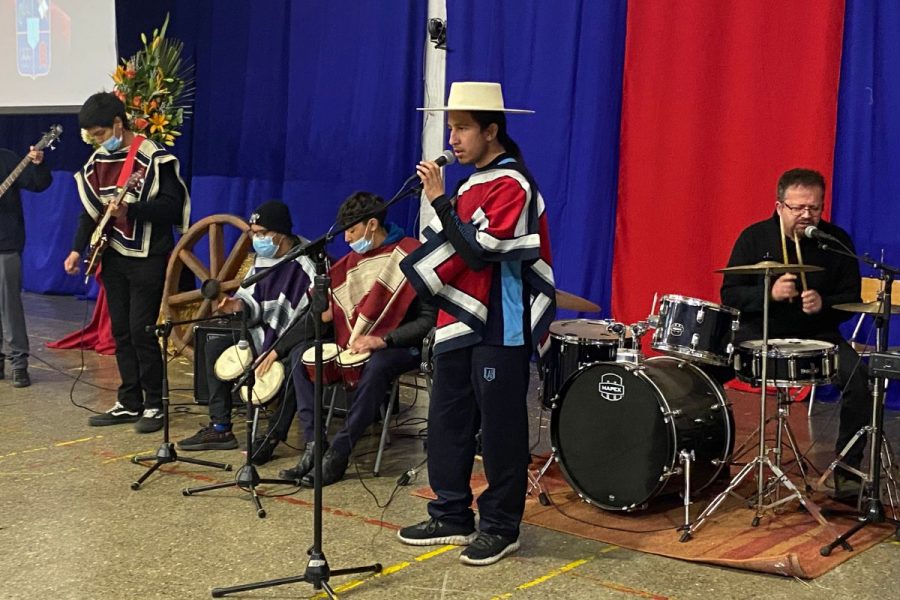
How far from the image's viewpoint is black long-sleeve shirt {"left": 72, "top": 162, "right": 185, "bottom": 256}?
16.4ft

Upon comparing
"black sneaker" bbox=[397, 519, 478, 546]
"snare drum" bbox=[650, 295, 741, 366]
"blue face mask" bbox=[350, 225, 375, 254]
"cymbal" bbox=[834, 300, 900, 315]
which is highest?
"blue face mask" bbox=[350, 225, 375, 254]

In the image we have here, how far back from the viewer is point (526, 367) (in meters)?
3.42

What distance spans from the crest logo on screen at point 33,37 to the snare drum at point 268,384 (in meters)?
4.77

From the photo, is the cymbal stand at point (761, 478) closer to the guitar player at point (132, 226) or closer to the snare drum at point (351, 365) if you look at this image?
the snare drum at point (351, 365)

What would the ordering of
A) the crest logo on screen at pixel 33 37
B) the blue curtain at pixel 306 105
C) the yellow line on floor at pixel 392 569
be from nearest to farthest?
the yellow line on floor at pixel 392 569 < the blue curtain at pixel 306 105 < the crest logo on screen at pixel 33 37

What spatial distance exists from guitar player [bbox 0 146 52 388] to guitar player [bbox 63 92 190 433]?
118cm

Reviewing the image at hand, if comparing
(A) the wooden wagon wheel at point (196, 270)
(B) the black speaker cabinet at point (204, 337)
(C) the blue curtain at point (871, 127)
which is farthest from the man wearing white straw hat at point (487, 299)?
(A) the wooden wagon wheel at point (196, 270)

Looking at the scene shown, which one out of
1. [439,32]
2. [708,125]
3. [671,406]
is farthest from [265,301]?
[439,32]

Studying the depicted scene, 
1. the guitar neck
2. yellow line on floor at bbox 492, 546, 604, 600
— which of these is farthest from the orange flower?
yellow line on floor at bbox 492, 546, 604, 600

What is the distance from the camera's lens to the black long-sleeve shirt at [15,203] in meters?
6.17

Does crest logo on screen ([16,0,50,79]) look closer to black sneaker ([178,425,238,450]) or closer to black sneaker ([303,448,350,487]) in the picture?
black sneaker ([178,425,238,450])

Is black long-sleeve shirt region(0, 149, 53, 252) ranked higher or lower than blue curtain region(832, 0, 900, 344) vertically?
lower

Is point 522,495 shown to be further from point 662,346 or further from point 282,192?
point 282,192

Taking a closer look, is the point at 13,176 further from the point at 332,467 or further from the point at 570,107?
the point at 570,107
